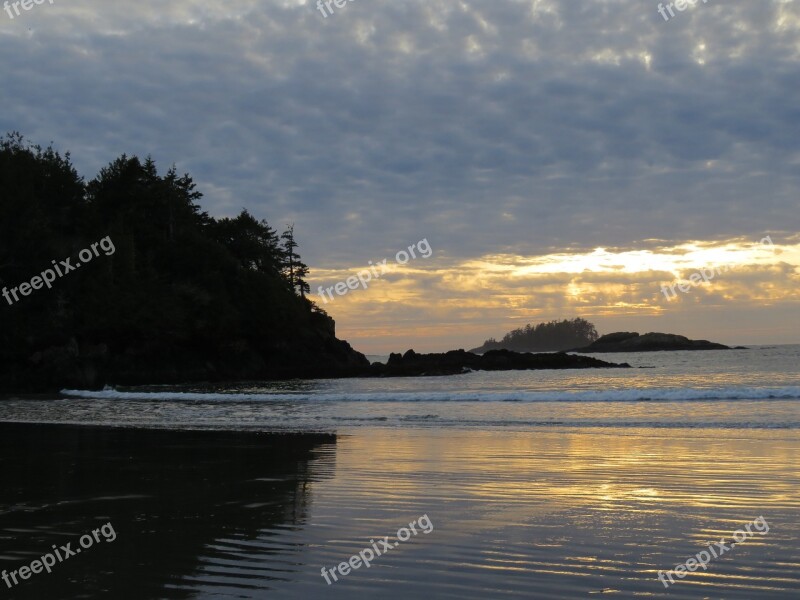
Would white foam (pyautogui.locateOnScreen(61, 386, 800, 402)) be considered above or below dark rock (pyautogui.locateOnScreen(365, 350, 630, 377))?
below

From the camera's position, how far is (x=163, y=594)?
5672mm

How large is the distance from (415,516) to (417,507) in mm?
519

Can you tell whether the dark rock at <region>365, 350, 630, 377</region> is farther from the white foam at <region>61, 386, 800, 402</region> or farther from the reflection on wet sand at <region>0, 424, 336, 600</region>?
the reflection on wet sand at <region>0, 424, 336, 600</region>

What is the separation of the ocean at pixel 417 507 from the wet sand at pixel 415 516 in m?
0.03

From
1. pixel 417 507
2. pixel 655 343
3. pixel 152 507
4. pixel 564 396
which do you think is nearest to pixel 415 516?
pixel 417 507

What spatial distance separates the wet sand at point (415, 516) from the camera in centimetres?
586

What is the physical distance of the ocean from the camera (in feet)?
19.4

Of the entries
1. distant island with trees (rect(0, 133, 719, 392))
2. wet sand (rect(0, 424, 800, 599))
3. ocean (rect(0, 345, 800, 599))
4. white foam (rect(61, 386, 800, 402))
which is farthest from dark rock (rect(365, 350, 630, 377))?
wet sand (rect(0, 424, 800, 599))

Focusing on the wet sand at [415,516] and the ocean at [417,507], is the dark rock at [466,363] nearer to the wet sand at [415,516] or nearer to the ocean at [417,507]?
the ocean at [417,507]

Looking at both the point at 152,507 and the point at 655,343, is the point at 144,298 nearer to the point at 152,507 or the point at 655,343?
the point at 152,507

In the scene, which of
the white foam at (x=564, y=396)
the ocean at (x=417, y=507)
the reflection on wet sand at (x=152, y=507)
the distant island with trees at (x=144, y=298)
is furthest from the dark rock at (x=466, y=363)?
the reflection on wet sand at (x=152, y=507)

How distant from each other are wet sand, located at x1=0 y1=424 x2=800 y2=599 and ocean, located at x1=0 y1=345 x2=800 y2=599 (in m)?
0.03

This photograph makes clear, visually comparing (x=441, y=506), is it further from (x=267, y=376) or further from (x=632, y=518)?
(x=267, y=376)

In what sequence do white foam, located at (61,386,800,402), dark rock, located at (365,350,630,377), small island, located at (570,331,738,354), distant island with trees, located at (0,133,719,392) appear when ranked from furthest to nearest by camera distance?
small island, located at (570,331,738,354), dark rock, located at (365,350,630,377), distant island with trees, located at (0,133,719,392), white foam, located at (61,386,800,402)
